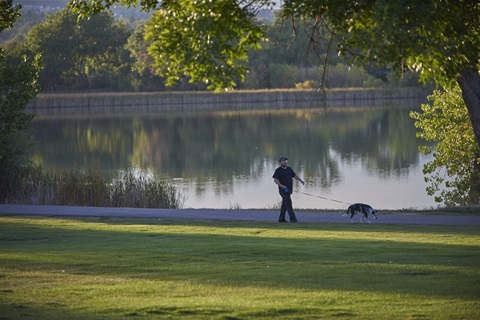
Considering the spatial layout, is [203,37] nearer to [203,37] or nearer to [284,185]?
[203,37]

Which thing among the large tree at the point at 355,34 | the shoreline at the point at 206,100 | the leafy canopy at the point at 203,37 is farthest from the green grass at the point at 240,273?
the shoreline at the point at 206,100

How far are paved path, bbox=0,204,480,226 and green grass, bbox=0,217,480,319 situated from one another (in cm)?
177

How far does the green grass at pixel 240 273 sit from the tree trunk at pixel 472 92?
2074mm

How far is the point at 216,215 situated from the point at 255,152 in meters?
25.1

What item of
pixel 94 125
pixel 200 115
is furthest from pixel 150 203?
pixel 200 115

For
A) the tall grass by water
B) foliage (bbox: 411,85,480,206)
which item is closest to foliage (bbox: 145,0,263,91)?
foliage (bbox: 411,85,480,206)

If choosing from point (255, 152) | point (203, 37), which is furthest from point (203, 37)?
point (255, 152)

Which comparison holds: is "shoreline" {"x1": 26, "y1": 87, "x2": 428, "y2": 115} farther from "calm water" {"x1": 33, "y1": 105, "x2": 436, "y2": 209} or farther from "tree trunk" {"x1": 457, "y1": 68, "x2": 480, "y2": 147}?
"tree trunk" {"x1": 457, "y1": 68, "x2": 480, "y2": 147}

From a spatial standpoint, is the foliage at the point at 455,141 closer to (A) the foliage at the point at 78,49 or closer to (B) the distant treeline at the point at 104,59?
(B) the distant treeline at the point at 104,59

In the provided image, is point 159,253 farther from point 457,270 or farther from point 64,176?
point 64,176

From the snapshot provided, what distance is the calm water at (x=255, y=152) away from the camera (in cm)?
3359

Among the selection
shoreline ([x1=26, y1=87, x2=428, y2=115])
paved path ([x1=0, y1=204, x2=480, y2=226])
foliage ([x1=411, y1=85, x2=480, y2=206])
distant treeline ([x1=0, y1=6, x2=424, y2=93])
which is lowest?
paved path ([x1=0, y1=204, x2=480, y2=226])

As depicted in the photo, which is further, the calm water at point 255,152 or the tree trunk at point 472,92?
the calm water at point 255,152

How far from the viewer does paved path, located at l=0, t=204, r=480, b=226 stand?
20953 mm
